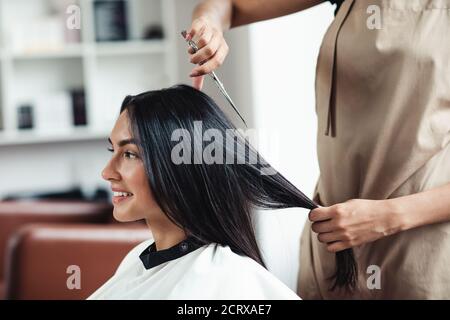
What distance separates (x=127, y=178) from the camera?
0.93m

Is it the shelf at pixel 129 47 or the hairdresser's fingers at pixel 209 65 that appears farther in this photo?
the shelf at pixel 129 47

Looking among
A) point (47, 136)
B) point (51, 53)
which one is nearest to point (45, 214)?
point (47, 136)

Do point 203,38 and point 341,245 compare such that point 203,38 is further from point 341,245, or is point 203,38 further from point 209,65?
point 341,245

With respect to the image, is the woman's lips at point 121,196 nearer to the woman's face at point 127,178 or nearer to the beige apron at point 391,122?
the woman's face at point 127,178

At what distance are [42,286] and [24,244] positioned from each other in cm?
13

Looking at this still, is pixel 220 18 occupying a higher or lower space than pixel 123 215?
higher

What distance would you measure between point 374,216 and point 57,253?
114cm

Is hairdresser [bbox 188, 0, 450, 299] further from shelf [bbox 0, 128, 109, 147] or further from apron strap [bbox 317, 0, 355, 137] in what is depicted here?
shelf [bbox 0, 128, 109, 147]

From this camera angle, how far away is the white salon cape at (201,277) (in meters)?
0.91

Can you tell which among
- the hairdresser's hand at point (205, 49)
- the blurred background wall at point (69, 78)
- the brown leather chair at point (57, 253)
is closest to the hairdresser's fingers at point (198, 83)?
the hairdresser's hand at point (205, 49)

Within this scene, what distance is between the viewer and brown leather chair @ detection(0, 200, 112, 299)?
8.87 ft

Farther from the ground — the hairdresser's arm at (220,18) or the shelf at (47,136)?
the hairdresser's arm at (220,18)

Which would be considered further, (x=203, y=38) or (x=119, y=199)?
(x=119, y=199)
